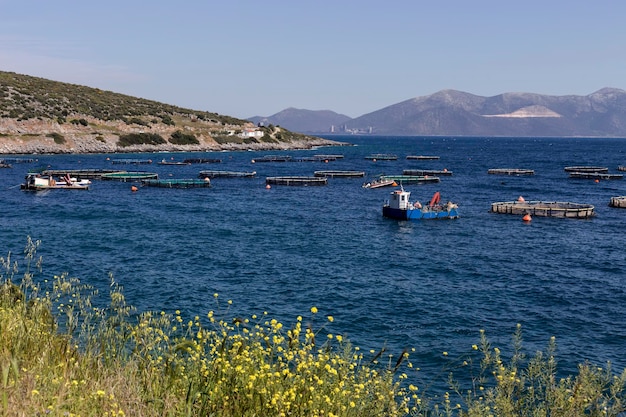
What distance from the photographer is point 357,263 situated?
44781 mm

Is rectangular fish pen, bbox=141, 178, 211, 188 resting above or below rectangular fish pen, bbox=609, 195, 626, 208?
below

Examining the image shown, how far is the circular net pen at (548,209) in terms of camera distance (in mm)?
69562

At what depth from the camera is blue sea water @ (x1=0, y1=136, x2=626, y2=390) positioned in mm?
30484

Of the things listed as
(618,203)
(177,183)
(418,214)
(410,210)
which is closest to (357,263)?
(410,210)

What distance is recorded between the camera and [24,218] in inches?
2410

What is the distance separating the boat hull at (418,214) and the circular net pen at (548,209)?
8.07 metres

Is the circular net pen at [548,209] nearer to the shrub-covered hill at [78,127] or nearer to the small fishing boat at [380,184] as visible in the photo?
the small fishing boat at [380,184]

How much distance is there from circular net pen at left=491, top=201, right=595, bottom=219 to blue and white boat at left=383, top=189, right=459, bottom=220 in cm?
775

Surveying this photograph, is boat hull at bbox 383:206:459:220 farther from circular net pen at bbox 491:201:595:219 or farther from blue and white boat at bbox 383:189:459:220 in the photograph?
circular net pen at bbox 491:201:595:219

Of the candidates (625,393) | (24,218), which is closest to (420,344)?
(625,393)

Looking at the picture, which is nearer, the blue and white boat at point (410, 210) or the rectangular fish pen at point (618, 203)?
the blue and white boat at point (410, 210)

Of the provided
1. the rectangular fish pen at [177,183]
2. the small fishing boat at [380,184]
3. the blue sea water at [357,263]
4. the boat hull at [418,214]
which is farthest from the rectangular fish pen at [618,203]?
the rectangular fish pen at [177,183]

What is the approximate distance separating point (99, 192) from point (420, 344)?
6933cm

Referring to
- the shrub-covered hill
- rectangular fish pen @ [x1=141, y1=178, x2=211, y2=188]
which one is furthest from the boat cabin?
the shrub-covered hill
